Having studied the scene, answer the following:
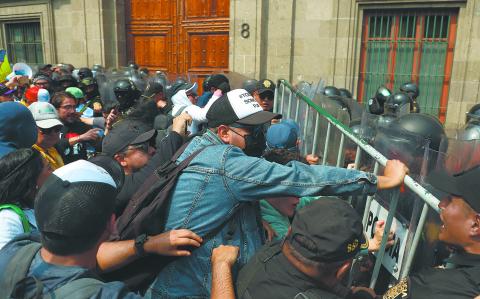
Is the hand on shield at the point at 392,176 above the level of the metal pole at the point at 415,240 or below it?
above

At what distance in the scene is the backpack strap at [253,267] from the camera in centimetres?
159

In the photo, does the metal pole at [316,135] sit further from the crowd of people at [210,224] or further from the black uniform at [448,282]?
the black uniform at [448,282]

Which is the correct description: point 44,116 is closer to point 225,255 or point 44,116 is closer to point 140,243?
point 140,243

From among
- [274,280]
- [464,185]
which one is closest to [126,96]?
[274,280]

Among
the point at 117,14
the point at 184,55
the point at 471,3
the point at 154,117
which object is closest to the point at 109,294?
the point at 154,117

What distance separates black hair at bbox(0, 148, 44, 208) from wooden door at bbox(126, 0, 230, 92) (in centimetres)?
930

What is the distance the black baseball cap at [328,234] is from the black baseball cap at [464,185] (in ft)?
1.53

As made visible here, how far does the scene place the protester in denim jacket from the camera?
1771 mm

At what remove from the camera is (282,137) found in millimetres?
3078

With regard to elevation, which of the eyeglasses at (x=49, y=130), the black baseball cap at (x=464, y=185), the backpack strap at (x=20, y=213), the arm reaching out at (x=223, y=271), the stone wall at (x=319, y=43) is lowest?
the arm reaching out at (x=223, y=271)

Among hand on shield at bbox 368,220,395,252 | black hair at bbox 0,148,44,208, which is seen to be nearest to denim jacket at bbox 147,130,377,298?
hand on shield at bbox 368,220,395,252

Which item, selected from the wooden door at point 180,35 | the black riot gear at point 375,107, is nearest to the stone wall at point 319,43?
the wooden door at point 180,35

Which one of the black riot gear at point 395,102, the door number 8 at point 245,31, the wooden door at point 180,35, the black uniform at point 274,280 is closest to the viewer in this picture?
the black uniform at point 274,280

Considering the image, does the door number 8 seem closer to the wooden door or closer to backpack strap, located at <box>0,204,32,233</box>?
the wooden door
